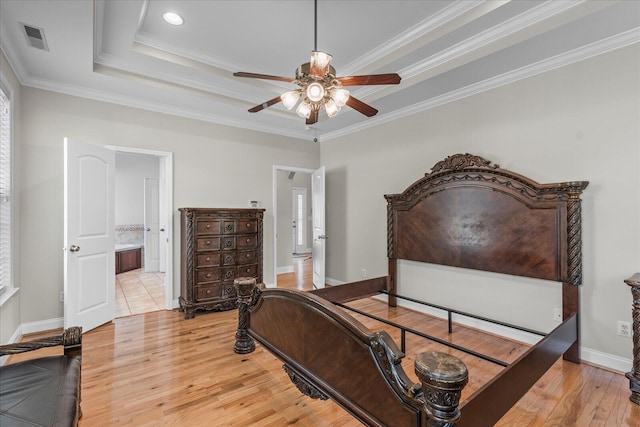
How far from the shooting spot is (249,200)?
15.9ft

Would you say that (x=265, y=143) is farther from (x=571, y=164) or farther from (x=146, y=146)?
(x=571, y=164)

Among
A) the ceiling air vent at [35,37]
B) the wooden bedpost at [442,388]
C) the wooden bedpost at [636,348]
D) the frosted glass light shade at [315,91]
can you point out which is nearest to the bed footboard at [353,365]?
the wooden bedpost at [442,388]

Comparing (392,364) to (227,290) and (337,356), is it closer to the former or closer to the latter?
(337,356)

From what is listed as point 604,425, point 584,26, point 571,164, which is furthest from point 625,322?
point 584,26

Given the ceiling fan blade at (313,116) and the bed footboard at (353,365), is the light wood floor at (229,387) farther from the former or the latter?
the ceiling fan blade at (313,116)

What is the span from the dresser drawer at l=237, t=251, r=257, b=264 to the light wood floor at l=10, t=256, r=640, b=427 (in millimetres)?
1054

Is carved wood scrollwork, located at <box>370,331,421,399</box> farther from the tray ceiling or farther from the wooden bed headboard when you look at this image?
the tray ceiling

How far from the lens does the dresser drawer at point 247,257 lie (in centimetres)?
416

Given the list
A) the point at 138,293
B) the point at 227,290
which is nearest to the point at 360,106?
the point at 227,290

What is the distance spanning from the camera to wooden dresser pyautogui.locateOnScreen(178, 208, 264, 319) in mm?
3814

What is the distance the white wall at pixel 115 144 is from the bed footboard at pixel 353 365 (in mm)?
2528

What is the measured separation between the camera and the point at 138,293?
489 centimetres

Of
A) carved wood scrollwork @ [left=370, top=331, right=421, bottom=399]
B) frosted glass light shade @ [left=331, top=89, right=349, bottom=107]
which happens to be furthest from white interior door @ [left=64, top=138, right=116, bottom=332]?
carved wood scrollwork @ [left=370, top=331, right=421, bottom=399]

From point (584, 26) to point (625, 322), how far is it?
2.39m
